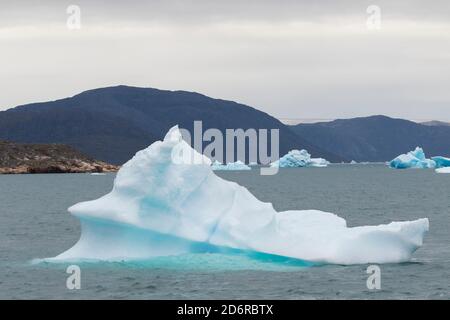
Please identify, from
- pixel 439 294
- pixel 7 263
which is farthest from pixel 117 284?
pixel 439 294

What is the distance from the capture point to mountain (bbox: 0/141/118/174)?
184 metres

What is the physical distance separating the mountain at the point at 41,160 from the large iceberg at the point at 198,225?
159 m

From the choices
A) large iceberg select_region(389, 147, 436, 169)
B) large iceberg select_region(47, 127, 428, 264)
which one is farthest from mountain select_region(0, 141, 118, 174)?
large iceberg select_region(47, 127, 428, 264)

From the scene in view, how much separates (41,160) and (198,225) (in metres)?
163

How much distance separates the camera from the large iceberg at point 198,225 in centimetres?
2645

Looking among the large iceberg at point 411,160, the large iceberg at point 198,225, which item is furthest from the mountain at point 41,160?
the large iceberg at point 198,225

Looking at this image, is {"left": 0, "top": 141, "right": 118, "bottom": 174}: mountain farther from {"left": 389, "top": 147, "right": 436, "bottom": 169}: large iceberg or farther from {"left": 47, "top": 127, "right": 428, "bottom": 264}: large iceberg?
{"left": 47, "top": 127, "right": 428, "bottom": 264}: large iceberg

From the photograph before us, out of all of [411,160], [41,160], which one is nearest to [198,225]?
[41,160]

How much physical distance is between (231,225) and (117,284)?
4.19m

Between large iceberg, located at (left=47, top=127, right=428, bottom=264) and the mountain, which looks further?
the mountain

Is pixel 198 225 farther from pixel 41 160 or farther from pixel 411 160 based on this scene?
pixel 411 160

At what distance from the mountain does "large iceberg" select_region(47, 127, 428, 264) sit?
159437 mm

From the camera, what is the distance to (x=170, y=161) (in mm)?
27484
